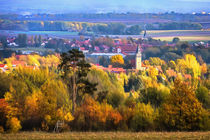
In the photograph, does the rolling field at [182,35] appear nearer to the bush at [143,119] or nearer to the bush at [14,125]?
the bush at [143,119]

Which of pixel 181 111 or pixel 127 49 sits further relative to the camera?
pixel 127 49

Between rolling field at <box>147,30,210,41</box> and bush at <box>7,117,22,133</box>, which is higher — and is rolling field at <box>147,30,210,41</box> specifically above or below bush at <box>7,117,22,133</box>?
below

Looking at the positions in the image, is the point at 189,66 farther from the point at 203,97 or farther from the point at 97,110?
the point at 97,110

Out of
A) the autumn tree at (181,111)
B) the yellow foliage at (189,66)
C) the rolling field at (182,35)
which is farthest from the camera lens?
the rolling field at (182,35)

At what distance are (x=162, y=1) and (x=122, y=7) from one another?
15117mm

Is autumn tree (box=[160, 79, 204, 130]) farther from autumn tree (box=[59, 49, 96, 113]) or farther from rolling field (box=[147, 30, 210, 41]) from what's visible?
rolling field (box=[147, 30, 210, 41])

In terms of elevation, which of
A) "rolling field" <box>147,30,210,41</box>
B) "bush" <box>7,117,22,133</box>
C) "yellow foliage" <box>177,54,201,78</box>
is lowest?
"yellow foliage" <box>177,54,201,78</box>

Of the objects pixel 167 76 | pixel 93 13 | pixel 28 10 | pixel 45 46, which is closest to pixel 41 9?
pixel 28 10

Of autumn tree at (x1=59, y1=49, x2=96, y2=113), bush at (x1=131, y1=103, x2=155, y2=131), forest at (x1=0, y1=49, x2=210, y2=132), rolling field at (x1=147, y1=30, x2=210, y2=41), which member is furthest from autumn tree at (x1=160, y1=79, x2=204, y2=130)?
rolling field at (x1=147, y1=30, x2=210, y2=41)

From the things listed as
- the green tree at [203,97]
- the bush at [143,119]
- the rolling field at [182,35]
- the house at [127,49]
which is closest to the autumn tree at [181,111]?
the bush at [143,119]

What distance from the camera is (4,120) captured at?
1365cm

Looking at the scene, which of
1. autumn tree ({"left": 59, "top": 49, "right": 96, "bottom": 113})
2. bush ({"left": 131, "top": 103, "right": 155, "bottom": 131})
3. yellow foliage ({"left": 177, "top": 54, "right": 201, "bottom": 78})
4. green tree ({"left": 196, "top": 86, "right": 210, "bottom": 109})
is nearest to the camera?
bush ({"left": 131, "top": 103, "right": 155, "bottom": 131})

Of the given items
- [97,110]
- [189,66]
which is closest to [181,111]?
[97,110]

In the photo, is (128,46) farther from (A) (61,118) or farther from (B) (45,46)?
(A) (61,118)
